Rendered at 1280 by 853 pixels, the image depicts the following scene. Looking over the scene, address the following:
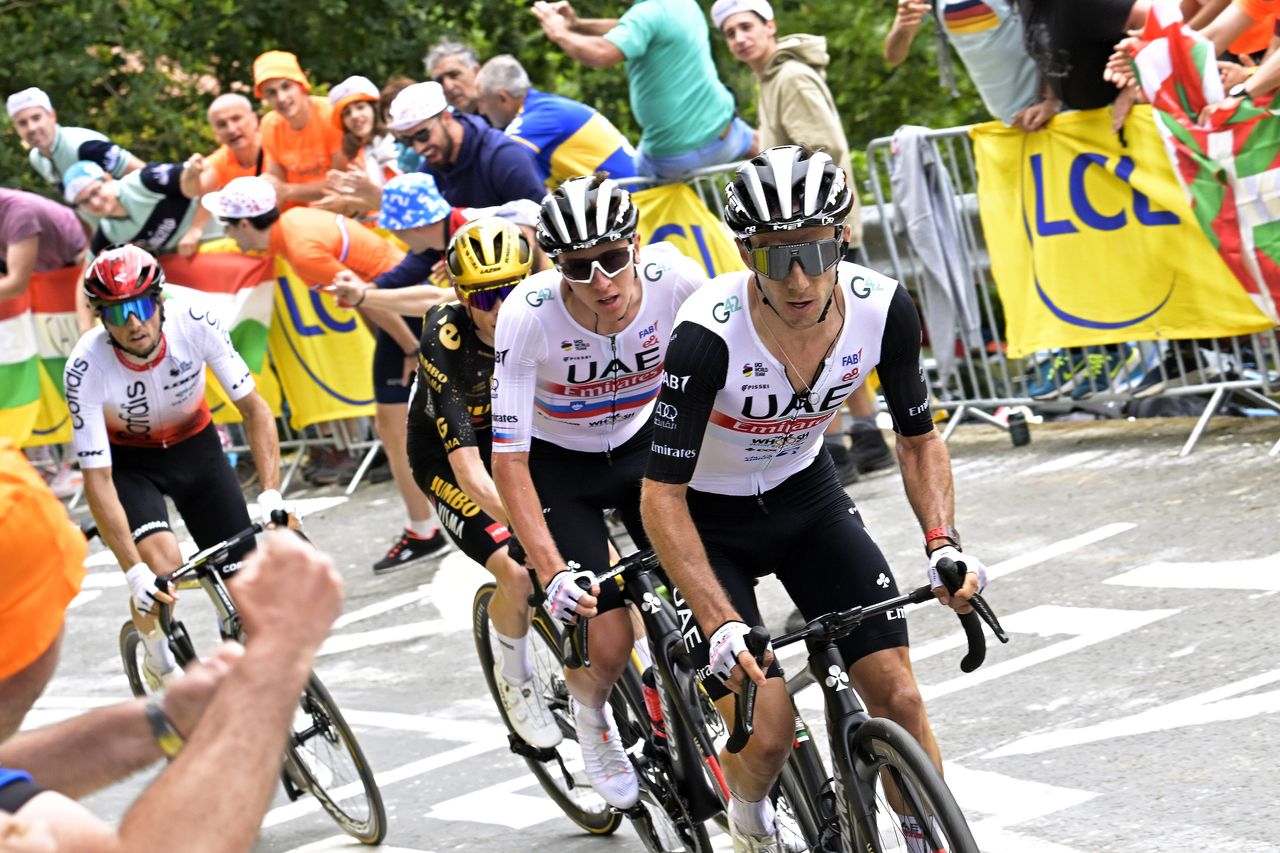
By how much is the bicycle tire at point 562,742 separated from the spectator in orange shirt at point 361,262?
427 cm

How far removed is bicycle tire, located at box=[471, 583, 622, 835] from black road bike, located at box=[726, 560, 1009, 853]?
1798 mm

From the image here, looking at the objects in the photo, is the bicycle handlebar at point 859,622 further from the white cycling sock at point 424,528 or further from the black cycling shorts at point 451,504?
the white cycling sock at point 424,528

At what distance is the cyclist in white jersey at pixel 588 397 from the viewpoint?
18.3 feet

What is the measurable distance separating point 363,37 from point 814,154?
1548 centimetres

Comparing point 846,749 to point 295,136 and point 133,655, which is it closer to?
point 133,655

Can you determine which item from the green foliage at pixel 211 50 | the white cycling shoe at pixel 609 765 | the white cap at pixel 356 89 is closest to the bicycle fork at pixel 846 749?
the white cycling shoe at pixel 609 765

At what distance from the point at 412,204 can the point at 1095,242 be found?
145 inches

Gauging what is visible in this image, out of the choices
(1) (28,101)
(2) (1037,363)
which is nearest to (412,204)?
(2) (1037,363)

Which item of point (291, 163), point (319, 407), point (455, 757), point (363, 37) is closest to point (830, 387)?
point (455, 757)

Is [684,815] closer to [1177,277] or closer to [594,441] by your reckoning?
[594,441]

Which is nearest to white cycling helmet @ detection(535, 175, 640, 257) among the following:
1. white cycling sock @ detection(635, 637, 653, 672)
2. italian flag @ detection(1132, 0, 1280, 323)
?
white cycling sock @ detection(635, 637, 653, 672)

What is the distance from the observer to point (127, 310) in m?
7.45

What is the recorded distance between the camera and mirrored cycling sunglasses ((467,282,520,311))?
6631 millimetres

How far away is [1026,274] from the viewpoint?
10383 millimetres
